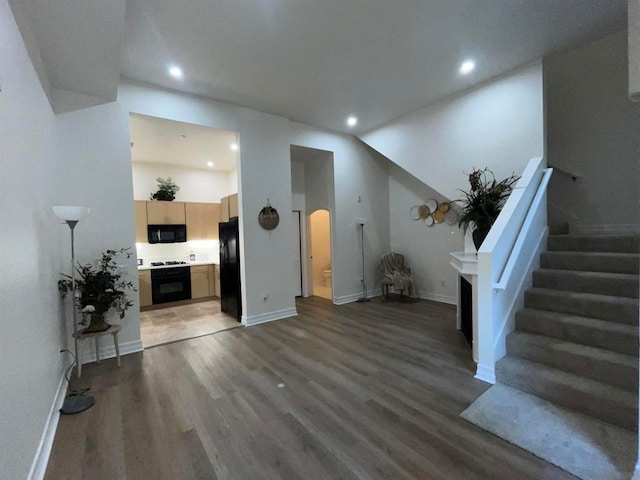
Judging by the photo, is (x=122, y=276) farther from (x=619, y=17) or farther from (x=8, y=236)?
(x=619, y=17)

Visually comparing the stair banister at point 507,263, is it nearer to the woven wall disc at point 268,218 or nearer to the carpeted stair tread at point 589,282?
the carpeted stair tread at point 589,282

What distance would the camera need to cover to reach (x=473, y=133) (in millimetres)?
4297

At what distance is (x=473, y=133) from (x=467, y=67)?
3.16 ft

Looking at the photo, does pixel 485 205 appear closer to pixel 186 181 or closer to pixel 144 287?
pixel 144 287

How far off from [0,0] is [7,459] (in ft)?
7.93

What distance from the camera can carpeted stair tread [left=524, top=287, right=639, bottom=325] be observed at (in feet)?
8.08

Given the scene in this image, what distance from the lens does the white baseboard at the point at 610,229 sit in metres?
3.97

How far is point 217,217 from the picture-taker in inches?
275

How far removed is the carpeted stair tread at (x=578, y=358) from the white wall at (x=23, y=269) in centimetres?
367

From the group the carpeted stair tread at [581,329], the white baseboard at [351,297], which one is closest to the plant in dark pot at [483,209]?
the carpeted stair tread at [581,329]

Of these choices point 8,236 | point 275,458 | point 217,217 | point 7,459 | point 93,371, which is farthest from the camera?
point 217,217

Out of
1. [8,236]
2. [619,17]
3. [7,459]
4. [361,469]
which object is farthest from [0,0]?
[619,17]

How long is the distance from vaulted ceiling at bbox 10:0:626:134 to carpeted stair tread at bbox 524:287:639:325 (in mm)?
2831

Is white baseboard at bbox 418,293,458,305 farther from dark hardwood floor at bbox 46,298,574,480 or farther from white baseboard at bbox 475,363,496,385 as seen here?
white baseboard at bbox 475,363,496,385
